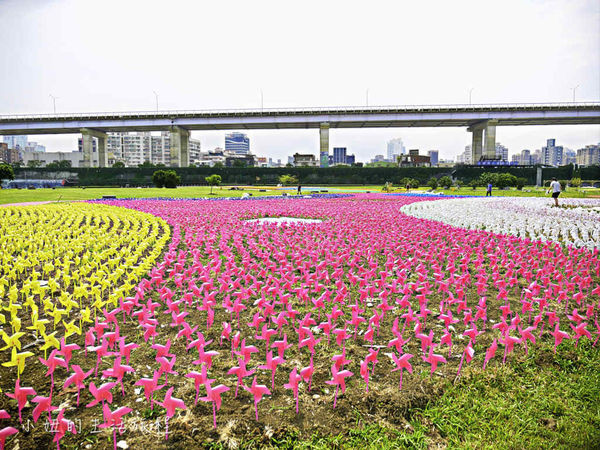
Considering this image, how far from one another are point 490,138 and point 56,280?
260ft

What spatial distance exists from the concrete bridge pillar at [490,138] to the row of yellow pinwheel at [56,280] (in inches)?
2894

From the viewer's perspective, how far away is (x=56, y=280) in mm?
6445

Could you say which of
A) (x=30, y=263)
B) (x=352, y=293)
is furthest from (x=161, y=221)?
(x=352, y=293)

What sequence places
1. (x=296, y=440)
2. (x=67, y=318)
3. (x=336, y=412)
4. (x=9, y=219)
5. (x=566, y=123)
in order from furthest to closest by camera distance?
(x=566, y=123)
(x=9, y=219)
(x=67, y=318)
(x=336, y=412)
(x=296, y=440)

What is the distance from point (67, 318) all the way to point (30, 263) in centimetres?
329

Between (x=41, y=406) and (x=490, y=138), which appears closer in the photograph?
(x=41, y=406)

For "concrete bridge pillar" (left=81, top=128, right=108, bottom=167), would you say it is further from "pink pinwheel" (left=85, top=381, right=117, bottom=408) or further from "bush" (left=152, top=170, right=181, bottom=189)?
"pink pinwheel" (left=85, top=381, right=117, bottom=408)

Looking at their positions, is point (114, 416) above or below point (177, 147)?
below

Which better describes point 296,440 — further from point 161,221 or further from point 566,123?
point 566,123

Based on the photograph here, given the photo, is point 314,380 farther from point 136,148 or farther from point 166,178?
point 136,148

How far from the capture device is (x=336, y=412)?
296 cm

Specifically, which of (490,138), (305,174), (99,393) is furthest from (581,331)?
(490,138)

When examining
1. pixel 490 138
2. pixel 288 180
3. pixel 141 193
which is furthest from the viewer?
pixel 490 138

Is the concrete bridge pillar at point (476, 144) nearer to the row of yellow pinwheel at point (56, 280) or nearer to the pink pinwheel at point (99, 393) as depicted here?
the row of yellow pinwheel at point (56, 280)
